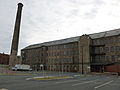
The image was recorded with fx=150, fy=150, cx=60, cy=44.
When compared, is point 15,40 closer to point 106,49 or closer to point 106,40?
point 106,40

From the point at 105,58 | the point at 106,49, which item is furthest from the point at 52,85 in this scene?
the point at 106,49

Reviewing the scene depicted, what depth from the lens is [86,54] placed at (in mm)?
69375

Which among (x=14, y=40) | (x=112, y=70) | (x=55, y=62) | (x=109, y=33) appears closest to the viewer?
(x=112, y=70)

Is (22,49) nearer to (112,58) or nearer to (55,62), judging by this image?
(55,62)

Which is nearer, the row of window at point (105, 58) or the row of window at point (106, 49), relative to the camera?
the row of window at point (105, 58)

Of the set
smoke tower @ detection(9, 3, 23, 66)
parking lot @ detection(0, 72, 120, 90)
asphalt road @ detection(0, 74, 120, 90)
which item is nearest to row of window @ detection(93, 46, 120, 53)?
smoke tower @ detection(9, 3, 23, 66)

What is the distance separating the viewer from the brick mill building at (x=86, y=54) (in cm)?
6269

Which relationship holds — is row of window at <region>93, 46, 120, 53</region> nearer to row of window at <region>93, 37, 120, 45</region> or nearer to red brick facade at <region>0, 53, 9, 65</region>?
row of window at <region>93, 37, 120, 45</region>

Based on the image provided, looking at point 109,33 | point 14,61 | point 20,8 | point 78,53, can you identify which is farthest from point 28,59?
point 109,33

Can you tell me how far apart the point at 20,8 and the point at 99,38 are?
151 ft

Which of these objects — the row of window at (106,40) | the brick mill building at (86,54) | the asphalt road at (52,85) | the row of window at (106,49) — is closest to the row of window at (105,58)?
the brick mill building at (86,54)

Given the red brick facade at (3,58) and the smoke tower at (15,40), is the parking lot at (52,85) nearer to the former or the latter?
the smoke tower at (15,40)

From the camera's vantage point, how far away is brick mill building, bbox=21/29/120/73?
62.7 m

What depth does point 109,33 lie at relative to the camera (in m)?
68.2
